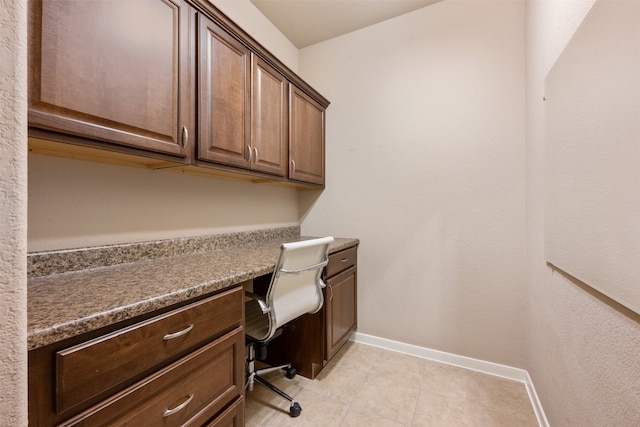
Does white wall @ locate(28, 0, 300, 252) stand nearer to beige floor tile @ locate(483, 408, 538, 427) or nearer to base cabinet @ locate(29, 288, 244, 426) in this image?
base cabinet @ locate(29, 288, 244, 426)

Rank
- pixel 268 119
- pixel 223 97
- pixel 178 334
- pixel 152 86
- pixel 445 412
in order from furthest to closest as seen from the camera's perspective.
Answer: pixel 268 119 → pixel 445 412 → pixel 223 97 → pixel 152 86 → pixel 178 334

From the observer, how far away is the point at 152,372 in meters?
0.72

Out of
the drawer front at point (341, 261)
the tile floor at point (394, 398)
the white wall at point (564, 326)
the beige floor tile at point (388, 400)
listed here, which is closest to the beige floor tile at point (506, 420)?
the tile floor at point (394, 398)

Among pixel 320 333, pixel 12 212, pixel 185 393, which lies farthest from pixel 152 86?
pixel 320 333

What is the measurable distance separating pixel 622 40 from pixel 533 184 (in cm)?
100

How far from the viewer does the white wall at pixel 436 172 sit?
1.72 metres

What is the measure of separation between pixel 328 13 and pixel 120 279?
7.44ft

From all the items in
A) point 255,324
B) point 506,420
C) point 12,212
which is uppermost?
point 12,212

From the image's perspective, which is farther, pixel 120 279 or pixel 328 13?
pixel 328 13

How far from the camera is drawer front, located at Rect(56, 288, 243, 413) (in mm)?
556

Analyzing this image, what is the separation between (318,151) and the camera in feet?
7.26

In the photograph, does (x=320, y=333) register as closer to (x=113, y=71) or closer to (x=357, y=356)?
(x=357, y=356)

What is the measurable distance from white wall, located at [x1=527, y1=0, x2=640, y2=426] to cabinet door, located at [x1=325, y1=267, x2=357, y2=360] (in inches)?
44.7

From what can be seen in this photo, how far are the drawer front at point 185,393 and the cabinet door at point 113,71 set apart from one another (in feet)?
2.59
